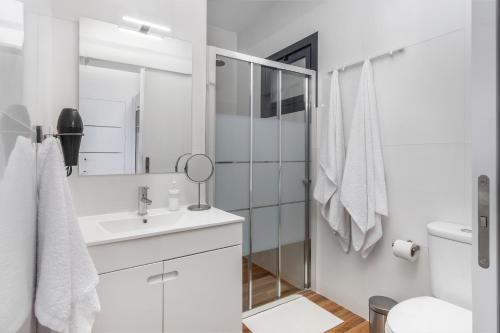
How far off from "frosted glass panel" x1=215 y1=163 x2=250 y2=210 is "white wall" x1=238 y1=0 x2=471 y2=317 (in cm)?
77

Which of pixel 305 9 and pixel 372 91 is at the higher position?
pixel 305 9

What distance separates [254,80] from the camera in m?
2.01

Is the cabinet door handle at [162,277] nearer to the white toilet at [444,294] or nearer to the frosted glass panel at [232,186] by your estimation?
the frosted glass panel at [232,186]

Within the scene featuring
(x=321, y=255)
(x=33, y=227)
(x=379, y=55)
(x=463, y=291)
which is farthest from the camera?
(x=321, y=255)

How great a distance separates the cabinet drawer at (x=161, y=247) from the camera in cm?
110

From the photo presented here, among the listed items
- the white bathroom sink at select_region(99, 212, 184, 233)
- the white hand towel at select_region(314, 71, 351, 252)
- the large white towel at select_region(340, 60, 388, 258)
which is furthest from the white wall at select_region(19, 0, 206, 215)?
the large white towel at select_region(340, 60, 388, 258)

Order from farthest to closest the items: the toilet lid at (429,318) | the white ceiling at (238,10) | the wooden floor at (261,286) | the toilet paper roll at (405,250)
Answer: the white ceiling at (238,10), the wooden floor at (261,286), the toilet paper roll at (405,250), the toilet lid at (429,318)

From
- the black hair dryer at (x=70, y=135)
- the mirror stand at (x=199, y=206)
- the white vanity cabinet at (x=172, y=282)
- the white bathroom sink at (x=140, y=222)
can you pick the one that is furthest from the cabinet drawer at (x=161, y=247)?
the black hair dryer at (x=70, y=135)

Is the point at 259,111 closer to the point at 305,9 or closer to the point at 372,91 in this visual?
the point at 372,91

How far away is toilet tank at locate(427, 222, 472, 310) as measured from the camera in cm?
125

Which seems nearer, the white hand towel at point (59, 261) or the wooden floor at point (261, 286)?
the white hand towel at point (59, 261)

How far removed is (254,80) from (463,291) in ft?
5.59

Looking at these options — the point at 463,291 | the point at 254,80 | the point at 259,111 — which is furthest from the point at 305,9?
the point at 463,291

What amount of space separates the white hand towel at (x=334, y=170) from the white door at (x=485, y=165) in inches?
58.5
